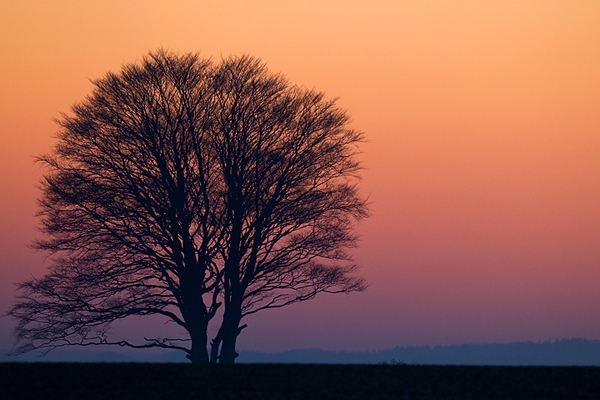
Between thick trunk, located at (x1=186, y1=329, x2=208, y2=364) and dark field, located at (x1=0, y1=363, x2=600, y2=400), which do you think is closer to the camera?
dark field, located at (x1=0, y1=363, x2=600, y2=400)

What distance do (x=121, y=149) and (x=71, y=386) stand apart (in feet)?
43.9

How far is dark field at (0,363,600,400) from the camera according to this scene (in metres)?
14.9

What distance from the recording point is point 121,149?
1088 inches

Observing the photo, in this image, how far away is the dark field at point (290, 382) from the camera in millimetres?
14891

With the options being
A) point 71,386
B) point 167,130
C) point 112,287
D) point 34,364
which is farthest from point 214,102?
point 71,386

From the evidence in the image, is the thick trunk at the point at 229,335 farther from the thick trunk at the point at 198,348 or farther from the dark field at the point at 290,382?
the dark field at the point at 290,382

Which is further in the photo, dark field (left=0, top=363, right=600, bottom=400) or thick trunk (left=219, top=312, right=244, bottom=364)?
thick trunk (left=219, top=312, right=244, bottom=364)

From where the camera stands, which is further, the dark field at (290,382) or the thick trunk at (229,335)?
the thick trunk at (229,335)

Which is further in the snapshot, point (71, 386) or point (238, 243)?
point (238, 243)

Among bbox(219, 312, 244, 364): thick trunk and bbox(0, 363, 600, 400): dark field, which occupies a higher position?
bbox(219, 312, 244, 364): thick trunk

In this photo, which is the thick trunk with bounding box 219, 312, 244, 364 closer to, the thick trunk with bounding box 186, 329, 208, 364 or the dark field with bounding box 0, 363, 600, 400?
the thick trunk with bounding box 186, 329, 208, 364

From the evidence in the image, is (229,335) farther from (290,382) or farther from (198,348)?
(290,382)

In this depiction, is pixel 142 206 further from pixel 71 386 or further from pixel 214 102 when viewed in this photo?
pixel 71 386

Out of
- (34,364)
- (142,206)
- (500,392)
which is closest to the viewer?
(500,392)
